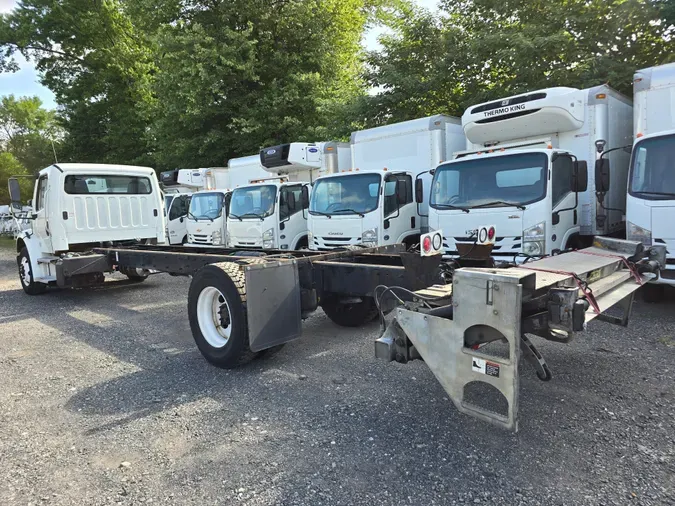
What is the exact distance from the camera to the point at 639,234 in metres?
6.21

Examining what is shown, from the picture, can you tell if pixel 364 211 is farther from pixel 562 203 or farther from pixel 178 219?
pixel 178 219

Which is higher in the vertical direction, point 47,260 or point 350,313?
point 47,260

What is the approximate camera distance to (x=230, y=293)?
4.41 meters

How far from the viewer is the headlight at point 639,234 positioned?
20.0 ft

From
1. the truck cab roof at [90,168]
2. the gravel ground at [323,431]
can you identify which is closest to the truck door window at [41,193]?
the truck cab roof at [90,168]

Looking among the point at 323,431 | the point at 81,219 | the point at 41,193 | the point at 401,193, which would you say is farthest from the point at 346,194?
the point at 323,431

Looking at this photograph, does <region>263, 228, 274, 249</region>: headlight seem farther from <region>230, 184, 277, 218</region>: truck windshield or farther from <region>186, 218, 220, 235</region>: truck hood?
<region>186, 218, 220, 235</region>: truck hood

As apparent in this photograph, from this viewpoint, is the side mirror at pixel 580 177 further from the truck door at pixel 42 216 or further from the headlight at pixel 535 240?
the truck door at pixel 42 216

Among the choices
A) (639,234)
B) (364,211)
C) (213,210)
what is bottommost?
(639,234)

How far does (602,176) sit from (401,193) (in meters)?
3.42

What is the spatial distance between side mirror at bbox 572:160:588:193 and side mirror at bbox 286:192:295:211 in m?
6.06

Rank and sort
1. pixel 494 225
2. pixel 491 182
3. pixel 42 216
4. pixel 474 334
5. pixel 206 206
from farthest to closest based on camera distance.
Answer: pixel 206 206 → pixel 42 216 → pixel 491 182 → pixel 494 225 → pixel 474 334

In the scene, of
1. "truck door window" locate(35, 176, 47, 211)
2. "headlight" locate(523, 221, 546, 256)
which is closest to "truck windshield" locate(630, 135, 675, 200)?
"headlight" locate(523, 221, 546, 256)

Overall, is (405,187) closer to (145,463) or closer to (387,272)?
(387,272)
